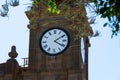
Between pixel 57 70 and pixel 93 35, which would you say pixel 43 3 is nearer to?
pixel 93 35

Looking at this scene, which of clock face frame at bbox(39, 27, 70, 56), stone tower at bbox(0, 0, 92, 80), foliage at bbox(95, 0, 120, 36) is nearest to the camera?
foliage at bbox(95, 0, 120, 36)

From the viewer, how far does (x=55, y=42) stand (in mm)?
29547

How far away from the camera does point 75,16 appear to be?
17234 mm

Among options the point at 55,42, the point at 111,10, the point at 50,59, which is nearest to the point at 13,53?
the point at 50,59

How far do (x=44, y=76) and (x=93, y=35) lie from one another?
1090 centimetres

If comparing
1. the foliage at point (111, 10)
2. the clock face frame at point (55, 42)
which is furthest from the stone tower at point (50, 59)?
the foliage at point (111, 10)

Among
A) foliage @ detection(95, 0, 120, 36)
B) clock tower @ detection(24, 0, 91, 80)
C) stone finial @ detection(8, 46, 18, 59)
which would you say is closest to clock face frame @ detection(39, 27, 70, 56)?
clock tower @ detection(24, 0, 91, 80)

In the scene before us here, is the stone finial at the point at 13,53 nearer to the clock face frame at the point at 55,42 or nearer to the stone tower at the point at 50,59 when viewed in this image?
the stone tower at the point at 50,59

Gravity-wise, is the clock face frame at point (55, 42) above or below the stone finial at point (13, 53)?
above

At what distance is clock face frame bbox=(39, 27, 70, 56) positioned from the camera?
96.9 feet

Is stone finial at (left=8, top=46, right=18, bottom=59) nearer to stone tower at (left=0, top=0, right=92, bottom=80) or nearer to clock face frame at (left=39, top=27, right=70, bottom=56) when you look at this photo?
stone tower at (left=0, top=0, right=92, bottom=80)

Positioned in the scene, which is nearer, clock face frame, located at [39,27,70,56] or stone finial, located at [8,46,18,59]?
clock face frame, located at [39,27,70,56]

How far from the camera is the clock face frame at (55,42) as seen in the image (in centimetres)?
2953

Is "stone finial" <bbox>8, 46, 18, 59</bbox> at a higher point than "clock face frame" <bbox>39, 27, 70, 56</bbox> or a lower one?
lower
